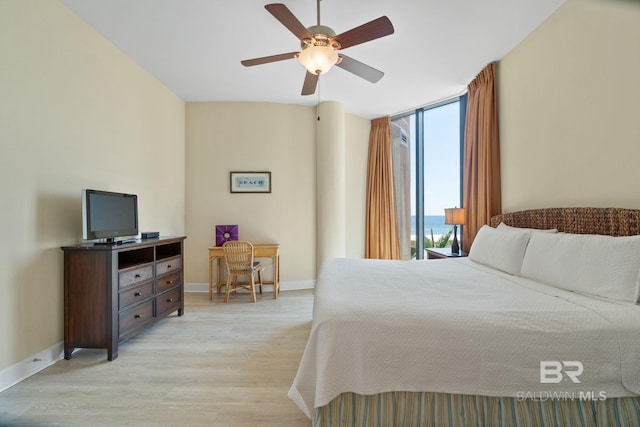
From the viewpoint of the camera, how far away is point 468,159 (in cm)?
350

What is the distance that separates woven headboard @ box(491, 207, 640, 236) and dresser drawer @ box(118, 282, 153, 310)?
362cm

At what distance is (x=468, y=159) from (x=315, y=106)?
2413mm

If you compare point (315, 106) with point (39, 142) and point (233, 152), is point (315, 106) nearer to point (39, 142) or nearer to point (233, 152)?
point (233, 152)

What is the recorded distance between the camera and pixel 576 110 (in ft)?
7.14

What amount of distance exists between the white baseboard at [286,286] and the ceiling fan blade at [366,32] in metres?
3.35

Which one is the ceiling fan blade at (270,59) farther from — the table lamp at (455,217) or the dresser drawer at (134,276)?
the table lamp at (455,217)

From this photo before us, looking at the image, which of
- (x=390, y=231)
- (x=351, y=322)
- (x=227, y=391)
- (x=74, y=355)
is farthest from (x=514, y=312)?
(x=390, y=231)

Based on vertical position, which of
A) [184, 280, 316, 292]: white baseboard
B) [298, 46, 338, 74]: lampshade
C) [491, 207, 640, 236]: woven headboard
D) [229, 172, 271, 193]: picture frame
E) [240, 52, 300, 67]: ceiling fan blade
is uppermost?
[240, 52, 300, 67]: ceiling fan blade

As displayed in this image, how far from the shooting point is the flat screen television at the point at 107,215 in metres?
2.24

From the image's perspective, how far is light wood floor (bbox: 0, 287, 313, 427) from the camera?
1569 mm

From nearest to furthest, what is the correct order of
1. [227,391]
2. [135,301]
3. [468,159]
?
[227,391]
[135,301]
[468,159]

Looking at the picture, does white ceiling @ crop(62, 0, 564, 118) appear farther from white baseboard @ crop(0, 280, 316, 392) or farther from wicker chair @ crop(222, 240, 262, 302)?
white baseboard @ crop(0, 280, 316, 392)

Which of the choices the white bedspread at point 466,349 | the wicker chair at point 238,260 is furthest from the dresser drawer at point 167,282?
the white bedspread at point 466,349

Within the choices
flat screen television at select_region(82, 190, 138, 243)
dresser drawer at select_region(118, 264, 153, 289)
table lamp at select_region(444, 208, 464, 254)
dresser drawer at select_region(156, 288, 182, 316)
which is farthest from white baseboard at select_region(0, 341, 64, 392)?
table lamp at select_region(444, 208, 464, 254)
